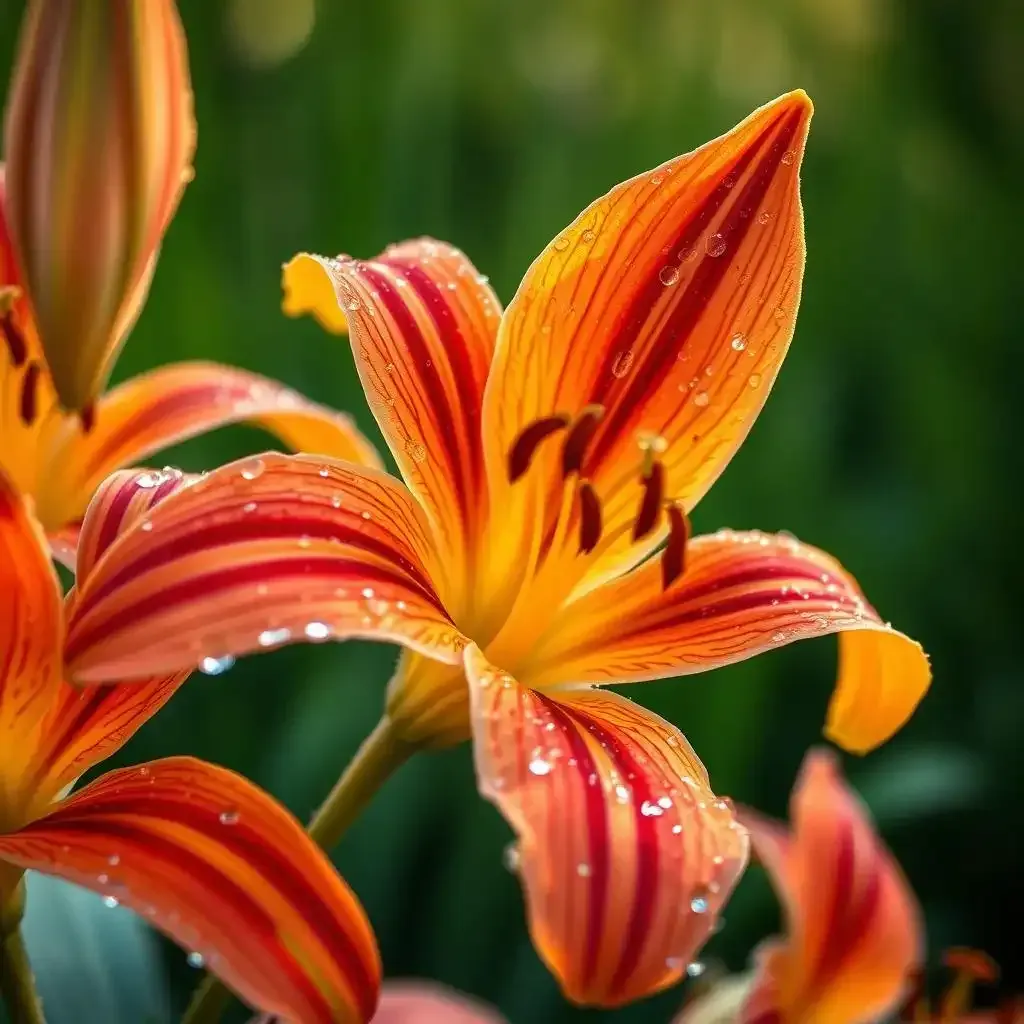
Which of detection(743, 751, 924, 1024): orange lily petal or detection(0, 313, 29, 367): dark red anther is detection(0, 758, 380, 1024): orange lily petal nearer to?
detection(0, 313, 29, 367): dark red anther

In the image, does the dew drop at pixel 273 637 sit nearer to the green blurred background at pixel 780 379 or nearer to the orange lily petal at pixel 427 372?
the orange lily petal at pixel 427 372

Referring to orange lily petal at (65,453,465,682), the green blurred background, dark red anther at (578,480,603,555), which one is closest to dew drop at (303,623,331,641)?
orange lily petal at (65,453,465,682)

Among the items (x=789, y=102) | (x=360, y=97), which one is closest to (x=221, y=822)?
(x=789, y=102)

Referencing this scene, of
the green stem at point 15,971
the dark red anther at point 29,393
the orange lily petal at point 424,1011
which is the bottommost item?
the orange lily petal at point 424,1011

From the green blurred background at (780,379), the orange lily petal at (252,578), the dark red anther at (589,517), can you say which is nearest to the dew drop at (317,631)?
the orange lily petal at (252,578)

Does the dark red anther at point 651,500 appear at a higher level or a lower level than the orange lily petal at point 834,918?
higher

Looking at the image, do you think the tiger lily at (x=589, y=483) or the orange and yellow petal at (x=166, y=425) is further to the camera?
the orange and yellow petal at (x=166, y=425)

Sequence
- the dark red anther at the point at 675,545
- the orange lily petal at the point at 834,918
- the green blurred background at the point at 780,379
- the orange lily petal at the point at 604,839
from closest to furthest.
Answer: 1. the orange lily petal at the point at 604,839
2. the dark red anther at the point at 675,545
3. the orange lily petal at the point at 834,918
4. the green blurred background at the point at 780,379
